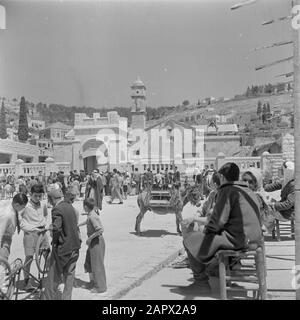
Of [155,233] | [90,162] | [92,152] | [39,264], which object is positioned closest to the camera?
[39,264]

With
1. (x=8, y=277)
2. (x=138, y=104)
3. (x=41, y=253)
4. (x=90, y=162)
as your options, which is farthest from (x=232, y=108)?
(x=8, y=277)

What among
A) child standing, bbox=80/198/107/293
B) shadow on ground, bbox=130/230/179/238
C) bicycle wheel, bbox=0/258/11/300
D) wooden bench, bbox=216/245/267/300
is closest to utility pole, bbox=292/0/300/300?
wooden bench, bbox=216/245/267/300

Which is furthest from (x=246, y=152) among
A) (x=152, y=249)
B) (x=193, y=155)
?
(x=152, y=249)

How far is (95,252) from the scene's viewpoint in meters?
5.20

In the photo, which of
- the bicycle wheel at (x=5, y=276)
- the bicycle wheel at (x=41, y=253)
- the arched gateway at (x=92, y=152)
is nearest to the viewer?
the bicycle wheel at (x=5, y=276)

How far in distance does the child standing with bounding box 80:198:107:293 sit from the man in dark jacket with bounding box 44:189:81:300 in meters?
0.64

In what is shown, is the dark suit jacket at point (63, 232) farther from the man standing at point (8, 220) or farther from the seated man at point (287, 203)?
the seated man at point (287, 203)

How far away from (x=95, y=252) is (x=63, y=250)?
0.84 metres

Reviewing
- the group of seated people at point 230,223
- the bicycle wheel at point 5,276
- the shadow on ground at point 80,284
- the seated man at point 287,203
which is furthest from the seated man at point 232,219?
the seated man at point 287,203

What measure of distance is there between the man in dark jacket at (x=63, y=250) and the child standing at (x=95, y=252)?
2.09 feet

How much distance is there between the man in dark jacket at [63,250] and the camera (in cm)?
438

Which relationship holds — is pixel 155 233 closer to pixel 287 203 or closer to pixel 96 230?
pixel 287 203
